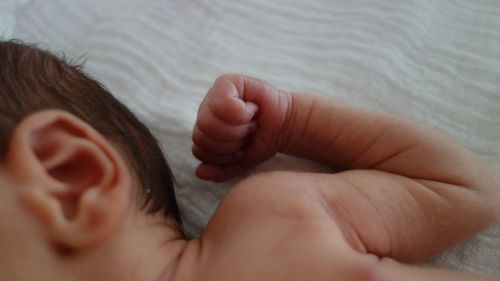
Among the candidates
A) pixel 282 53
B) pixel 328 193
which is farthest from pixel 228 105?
pixel 282 53

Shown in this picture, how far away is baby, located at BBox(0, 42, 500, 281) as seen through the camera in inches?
19.2

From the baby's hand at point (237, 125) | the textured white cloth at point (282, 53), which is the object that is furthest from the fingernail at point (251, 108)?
the textured white cloth at point (282, 53)

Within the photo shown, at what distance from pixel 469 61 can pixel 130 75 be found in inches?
24.8

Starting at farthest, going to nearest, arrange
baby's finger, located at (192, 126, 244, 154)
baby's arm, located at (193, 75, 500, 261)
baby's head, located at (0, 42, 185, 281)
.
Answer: baby's finger, located at (192, 126, 244, 154), baby's arm, located at (193, 75, 500, 261), baby's head, located at (0, 42, 185, 281)

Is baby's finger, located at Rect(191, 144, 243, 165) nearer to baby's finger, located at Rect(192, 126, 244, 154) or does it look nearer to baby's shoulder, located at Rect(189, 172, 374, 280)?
Answer: baby's finger, located at Rect(192, 126, 244, 154)

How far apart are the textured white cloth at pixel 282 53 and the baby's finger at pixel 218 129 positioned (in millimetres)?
91

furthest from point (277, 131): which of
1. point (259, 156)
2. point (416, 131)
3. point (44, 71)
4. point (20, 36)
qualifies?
point (20, 36)

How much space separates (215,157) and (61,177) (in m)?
0.27

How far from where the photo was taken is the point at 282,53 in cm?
92

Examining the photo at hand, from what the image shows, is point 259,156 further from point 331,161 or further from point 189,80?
point 189,80

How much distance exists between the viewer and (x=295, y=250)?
0.54m

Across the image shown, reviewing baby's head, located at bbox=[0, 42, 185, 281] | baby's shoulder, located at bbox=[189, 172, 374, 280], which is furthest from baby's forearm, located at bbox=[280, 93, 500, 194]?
baby's head, located at bbox=[0, 42, 185, 281]

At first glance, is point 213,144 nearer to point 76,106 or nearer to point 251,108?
point 251,108

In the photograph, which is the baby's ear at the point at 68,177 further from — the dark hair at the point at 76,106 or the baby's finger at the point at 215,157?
the baby's finger at the point at 215,157
